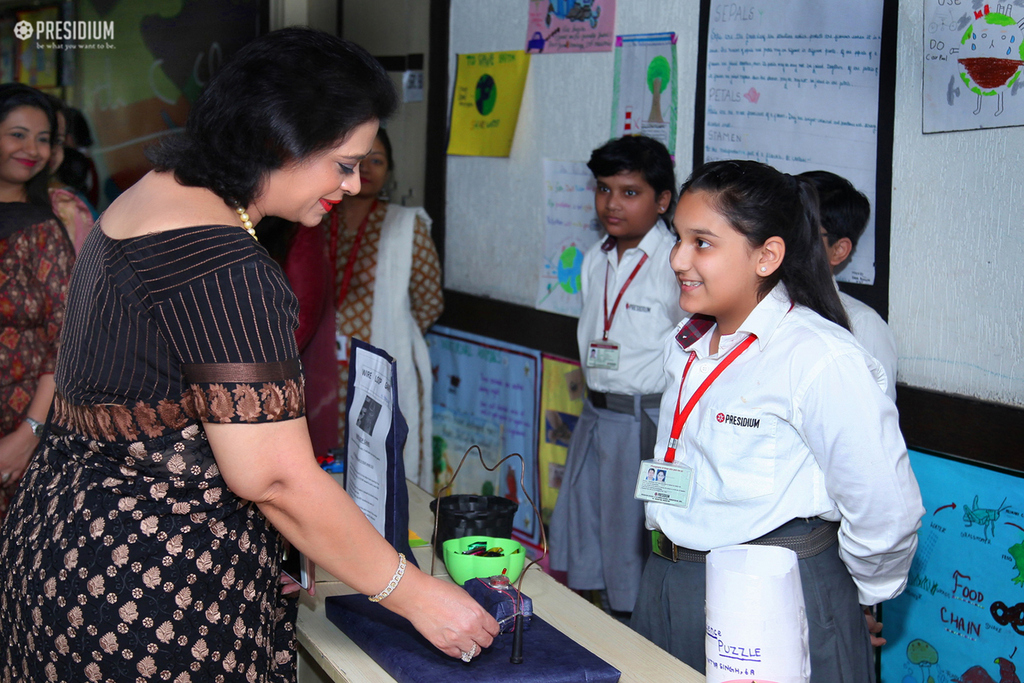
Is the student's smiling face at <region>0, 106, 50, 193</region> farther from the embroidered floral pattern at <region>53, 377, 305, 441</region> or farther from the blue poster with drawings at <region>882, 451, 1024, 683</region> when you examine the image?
the blue poster with drawings at <region>882, 451, 1024, 683</region>

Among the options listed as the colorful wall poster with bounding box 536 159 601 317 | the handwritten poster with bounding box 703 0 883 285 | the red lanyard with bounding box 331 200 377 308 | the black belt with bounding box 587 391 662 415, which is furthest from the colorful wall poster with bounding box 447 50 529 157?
the black belt with bounding box 587 391 662 415

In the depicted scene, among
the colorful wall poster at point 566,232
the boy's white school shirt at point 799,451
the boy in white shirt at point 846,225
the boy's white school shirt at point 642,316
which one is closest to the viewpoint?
the boy's white school shirt at point 799,451

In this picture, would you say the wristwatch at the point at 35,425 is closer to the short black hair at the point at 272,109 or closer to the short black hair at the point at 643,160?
the short black hair at the point at 272,109

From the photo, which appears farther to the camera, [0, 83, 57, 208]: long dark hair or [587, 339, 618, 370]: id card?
[587, 339, 618, 370]: id card

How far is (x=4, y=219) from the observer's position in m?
2.36

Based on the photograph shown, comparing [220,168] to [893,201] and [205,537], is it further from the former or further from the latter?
[893,201]

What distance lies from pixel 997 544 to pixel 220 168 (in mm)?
1855

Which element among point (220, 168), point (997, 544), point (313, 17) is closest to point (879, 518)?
point (997, 544)

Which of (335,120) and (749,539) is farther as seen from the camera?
(749,539)

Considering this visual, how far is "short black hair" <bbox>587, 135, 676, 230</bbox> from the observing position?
2795 mm

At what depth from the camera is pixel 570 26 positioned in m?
3.30

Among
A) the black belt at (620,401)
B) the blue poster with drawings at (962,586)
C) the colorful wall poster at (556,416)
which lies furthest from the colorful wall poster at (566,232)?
the blue poster with drawings at (962,586)

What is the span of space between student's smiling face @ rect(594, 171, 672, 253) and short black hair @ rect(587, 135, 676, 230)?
0.05 ft

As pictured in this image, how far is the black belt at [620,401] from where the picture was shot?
2.79 m
